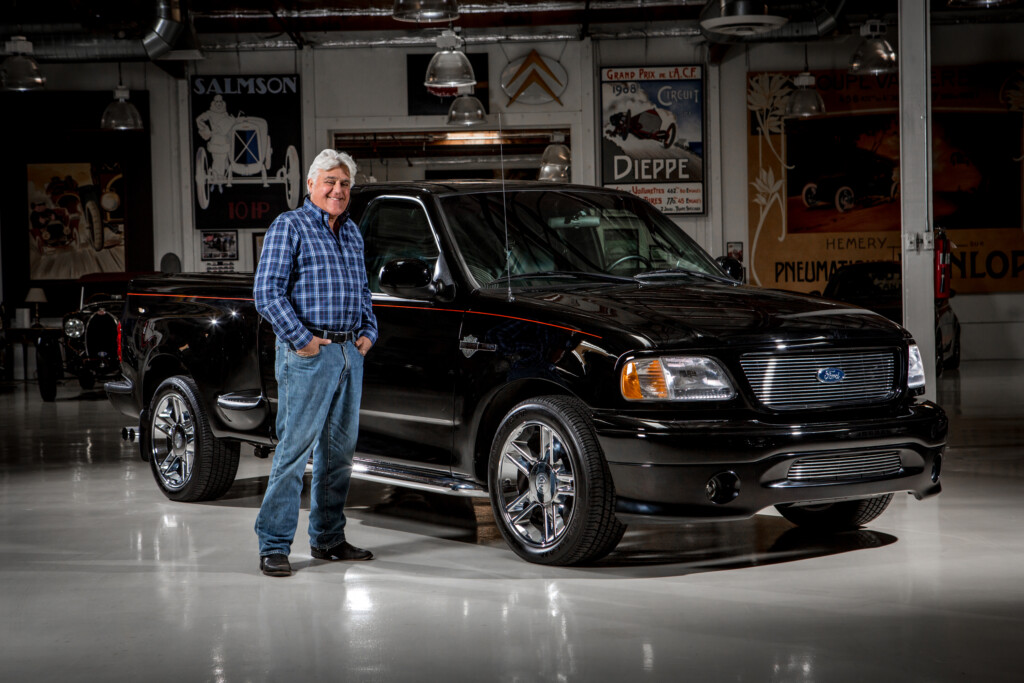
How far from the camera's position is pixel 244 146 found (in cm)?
1892

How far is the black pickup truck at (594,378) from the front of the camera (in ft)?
15.5

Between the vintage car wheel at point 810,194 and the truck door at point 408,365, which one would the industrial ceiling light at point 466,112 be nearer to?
the vintage car wheel at point 810,194

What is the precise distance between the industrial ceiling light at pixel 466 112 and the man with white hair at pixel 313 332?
37.8ft

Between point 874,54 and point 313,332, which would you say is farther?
point 874,54

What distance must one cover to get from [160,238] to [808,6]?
10.2m

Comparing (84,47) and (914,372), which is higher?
(84,47)

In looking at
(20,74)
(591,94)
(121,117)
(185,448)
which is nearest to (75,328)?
(20,74)

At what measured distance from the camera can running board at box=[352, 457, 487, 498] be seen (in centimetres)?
545

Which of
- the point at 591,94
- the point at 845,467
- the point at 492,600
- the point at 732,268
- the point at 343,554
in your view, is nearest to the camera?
the point at 492,600

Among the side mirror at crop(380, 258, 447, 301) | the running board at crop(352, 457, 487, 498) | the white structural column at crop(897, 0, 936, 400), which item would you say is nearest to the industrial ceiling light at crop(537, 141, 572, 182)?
the white structural column at crop(897, 0, 936, 400)

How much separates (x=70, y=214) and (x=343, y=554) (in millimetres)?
15258

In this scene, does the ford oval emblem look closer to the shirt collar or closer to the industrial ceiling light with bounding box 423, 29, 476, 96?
the shirt collar

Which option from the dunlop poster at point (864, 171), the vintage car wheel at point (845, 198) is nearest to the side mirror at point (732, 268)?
the dunlop poster at point (864, 171)

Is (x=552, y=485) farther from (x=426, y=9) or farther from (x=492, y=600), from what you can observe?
(x=426, y=9)
